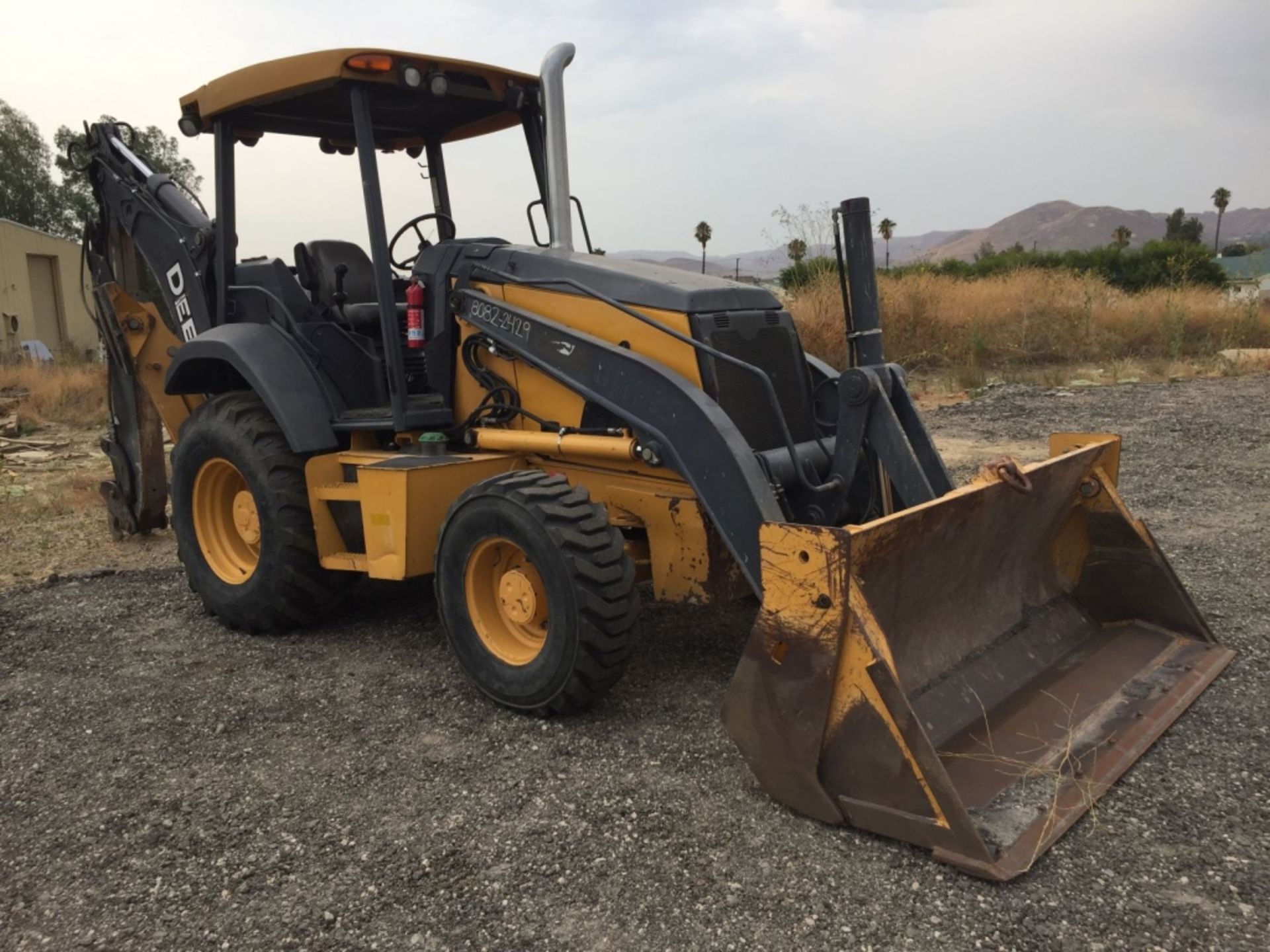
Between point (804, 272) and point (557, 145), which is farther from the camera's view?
point (804, 272)

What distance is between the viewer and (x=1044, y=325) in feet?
54.6

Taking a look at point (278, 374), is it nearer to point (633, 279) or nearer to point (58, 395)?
point (633, 279)

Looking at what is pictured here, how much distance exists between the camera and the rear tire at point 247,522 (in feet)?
15.9

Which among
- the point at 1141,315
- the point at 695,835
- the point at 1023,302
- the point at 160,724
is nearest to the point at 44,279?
the point at 1023,302

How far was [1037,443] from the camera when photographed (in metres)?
9.91

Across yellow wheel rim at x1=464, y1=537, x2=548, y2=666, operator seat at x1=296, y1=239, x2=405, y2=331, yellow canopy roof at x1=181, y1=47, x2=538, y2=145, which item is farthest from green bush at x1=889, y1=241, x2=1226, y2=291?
yellow wheel rim at x1=464, y1=537, x2=548, y2=666

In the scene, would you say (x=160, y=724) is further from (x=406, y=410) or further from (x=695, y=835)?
(x=695, y=835)

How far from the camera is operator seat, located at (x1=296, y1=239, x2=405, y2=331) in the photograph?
5184 millimetres

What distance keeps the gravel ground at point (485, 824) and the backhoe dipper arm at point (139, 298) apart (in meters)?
1.95

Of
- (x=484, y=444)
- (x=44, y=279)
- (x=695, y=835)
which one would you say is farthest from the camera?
(x=44, y=279)

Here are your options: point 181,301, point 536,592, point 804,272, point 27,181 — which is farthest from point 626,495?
point 27,181

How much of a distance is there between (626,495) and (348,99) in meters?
2.36

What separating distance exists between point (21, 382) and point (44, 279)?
529 inches

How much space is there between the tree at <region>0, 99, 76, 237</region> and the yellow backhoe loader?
117 feet
